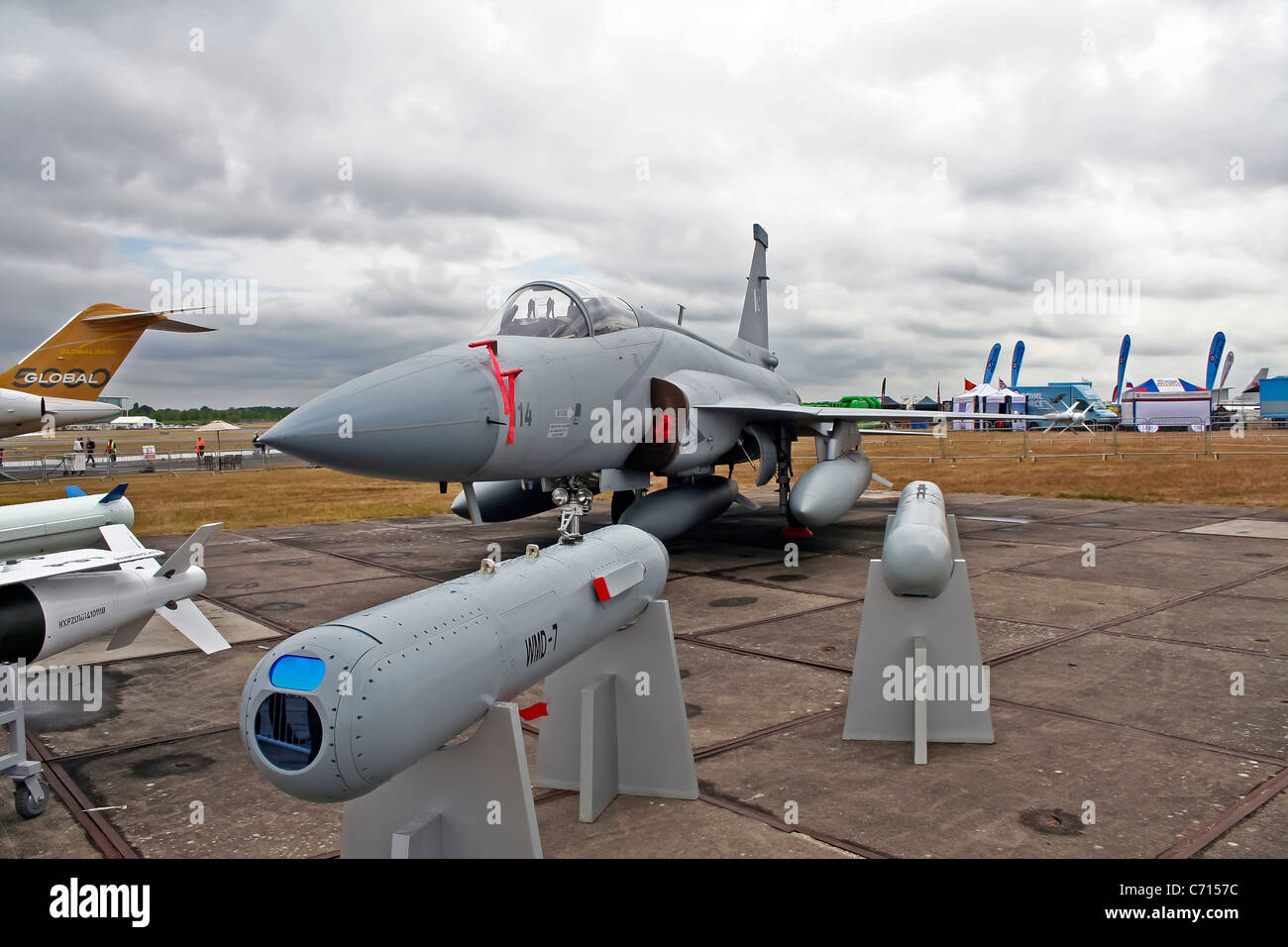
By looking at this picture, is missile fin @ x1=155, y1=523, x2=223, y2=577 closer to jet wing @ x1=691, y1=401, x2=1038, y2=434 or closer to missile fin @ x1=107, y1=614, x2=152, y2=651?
missile fin @ x1=107, y1=614, x2=152, y2=651

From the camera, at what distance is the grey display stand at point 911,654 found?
5500mm

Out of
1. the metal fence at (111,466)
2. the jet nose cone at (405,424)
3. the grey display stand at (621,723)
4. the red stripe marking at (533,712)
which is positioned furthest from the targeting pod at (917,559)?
the metal fence at (111,466)

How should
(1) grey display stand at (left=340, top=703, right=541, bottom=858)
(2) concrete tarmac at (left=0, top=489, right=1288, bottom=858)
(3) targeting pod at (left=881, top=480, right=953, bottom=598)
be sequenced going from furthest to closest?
1. (3) targeting pod at (left=881, top=480, right=953, bottom=598)
2. (2) concrete tarmac at (left=0, top=489, right=1288, bottom=858)
3. (1) grey display stand at (left=340, top=703, right=541, bottom=858)

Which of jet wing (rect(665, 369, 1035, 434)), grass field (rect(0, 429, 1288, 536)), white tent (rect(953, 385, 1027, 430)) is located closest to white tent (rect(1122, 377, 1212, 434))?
white tent (rect(953, 385, 1027, 430))

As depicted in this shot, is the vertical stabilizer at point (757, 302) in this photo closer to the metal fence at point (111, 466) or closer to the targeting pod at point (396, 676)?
the targeting pod at point (396, 676)

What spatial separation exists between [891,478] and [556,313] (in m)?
23.7

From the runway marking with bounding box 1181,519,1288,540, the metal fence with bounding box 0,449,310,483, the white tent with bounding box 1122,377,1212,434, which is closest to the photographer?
the runway marking with bounding box 1181,519,1288,540

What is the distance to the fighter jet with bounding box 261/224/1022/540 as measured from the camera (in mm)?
7352

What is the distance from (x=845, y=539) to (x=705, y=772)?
1019 centimetres

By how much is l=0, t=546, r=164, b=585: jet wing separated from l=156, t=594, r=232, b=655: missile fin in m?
0.62
